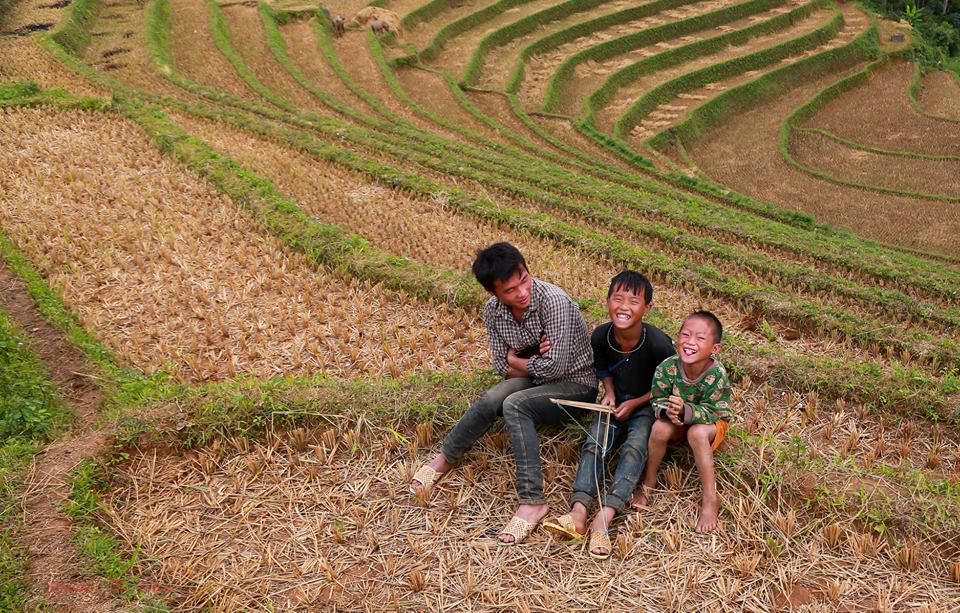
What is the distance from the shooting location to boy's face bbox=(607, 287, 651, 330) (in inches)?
132

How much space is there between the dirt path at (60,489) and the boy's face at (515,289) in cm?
225

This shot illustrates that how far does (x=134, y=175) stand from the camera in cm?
824

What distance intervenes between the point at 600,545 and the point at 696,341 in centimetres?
107

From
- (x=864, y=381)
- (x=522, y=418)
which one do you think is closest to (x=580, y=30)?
(x=864, y=381)

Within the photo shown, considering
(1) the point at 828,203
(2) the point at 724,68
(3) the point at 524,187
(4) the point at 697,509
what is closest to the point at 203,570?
(4) the point at 697,509

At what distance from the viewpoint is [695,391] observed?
11.0ft

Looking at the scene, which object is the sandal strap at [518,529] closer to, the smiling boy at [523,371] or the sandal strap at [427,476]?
the smiling boy at [523,371]

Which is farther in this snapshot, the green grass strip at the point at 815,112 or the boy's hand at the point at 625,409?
the green grass strip at the point at 815,112

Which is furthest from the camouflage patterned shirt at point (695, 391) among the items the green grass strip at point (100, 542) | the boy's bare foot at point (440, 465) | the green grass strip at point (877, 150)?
the green grass strip at point (877, 150)

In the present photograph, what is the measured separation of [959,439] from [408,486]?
134 inches

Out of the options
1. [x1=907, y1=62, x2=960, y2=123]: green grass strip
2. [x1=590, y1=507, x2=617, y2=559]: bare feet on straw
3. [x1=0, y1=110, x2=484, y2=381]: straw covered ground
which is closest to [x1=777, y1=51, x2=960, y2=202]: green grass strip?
[x1=907, y1=62, x2=960, y2=123]: green grass strip

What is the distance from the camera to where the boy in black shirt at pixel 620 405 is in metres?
3.31

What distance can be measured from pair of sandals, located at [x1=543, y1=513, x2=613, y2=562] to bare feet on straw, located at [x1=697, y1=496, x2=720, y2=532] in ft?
1.54

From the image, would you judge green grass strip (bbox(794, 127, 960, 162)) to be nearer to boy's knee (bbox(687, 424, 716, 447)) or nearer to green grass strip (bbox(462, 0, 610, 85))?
green grass strip (bbox(462, 0, 610, 85))
